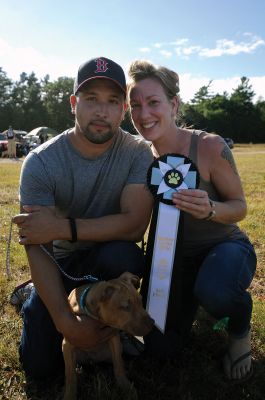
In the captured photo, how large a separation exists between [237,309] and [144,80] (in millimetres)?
1726

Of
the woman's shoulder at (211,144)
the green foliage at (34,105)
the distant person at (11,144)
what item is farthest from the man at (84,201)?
the green foliage at (34,105)

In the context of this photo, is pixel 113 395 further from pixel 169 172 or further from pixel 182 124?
pixel 182 124

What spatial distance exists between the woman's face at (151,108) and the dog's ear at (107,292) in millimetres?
1180

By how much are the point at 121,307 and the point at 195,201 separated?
31.7 inches

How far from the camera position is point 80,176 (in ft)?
9.02

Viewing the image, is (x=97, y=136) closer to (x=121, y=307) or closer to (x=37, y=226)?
(x=37, y=226)

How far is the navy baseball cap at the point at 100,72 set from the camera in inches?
105

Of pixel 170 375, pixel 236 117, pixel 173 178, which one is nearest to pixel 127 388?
pixel 170 375

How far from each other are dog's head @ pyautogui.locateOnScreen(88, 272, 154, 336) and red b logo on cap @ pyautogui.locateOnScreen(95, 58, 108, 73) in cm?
141

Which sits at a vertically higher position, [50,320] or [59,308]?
[59,308]

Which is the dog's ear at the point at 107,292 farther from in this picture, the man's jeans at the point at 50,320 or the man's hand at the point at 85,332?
the man's jeans at the point at 50,320

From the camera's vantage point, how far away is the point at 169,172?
2.67 metres

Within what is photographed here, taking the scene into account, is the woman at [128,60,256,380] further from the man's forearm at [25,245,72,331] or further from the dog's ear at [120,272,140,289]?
the man's forearm at [25,245,72,331]

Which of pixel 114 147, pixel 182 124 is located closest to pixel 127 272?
pixel 114 147
